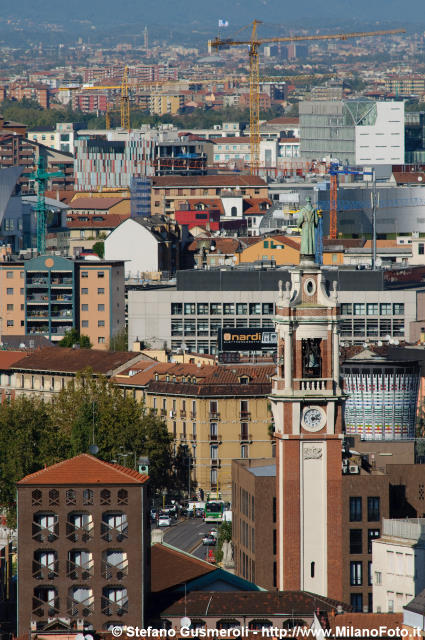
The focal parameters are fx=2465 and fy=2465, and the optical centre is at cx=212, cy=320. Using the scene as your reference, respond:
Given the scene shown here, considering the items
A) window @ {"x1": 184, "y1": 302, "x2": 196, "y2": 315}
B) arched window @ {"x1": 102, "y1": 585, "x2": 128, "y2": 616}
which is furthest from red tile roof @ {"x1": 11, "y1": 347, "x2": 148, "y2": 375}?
arched window @ {"x1": 102, "y1": 585, "x2": 128, "y2": 616}

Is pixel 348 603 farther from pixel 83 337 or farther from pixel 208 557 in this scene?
pixel 83 337

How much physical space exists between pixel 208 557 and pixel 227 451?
81.9ft

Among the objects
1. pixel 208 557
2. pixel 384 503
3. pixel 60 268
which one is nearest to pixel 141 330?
pixel 60 268

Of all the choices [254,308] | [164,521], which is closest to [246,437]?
[164,521]

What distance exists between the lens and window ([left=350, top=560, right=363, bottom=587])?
84938 millimetres

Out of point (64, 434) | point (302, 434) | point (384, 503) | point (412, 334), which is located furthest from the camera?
point (412, 334)

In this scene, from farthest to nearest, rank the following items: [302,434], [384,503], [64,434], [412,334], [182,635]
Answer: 1. [412,334]
2. [64,434]
3. [384,503]
4. [302,434]
5. [182,635]

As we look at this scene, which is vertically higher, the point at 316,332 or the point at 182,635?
the point at 316,332

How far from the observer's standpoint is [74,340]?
18138 cm

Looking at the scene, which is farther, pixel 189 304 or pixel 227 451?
pixel 189 304

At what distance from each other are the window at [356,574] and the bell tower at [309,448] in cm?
786

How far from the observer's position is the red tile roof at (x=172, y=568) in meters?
76.7

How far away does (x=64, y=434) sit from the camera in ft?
406

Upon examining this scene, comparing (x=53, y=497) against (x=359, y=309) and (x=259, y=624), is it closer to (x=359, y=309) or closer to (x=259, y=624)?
(x=259, y=624)
